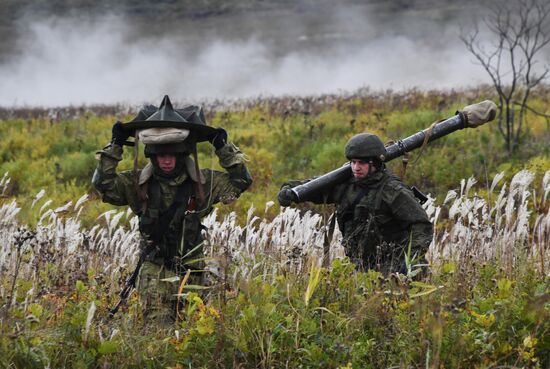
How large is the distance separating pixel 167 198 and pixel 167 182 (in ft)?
0.35

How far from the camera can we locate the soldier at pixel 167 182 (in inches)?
204

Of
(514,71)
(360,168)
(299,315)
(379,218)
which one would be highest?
(514,71)

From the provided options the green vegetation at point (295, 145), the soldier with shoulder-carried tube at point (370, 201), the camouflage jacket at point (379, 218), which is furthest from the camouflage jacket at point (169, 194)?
the green vegetation at point (295, 145)

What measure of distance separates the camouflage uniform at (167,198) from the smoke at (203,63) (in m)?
22.4

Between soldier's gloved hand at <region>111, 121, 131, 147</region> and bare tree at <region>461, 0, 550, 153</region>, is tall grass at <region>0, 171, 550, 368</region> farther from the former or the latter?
bare tree at <region>461, 0, 550, 153</region>

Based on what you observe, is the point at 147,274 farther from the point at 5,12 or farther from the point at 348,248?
the point at 5,12

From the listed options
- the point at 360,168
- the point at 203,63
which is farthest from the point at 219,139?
the point at 203,63

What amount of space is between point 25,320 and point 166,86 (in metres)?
34.5

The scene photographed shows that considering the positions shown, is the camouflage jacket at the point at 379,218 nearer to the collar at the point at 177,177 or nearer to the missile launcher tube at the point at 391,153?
the missile launcher tube at the point at 391,153

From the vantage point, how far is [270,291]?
3869 mm

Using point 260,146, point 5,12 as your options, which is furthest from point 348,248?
point 5,12

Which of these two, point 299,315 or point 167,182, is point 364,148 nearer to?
point 167,182

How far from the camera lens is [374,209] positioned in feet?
17.3

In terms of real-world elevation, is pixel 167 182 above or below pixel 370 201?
above
